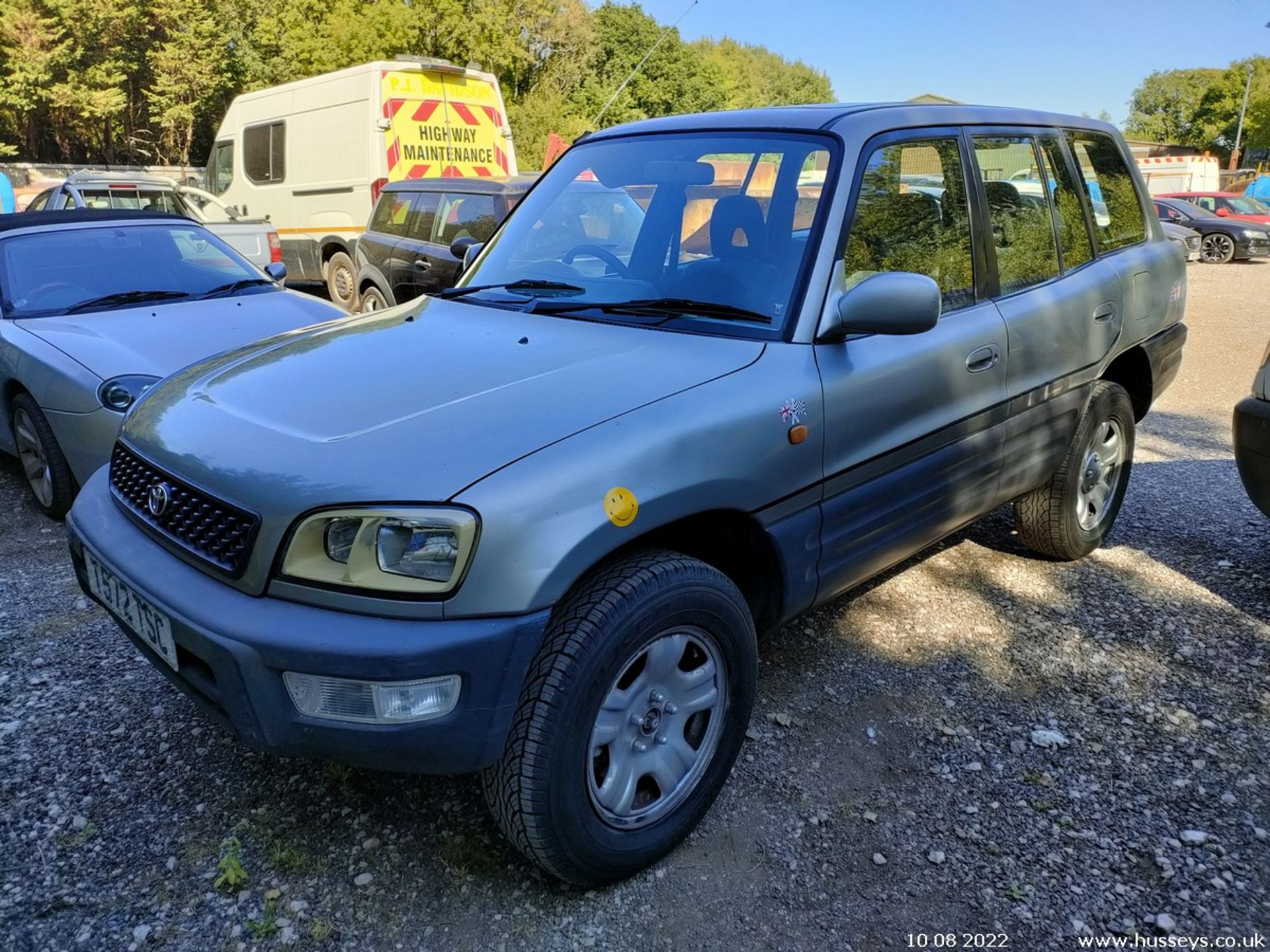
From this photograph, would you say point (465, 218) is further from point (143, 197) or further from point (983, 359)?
point (983, 359)

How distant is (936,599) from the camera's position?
3.94m

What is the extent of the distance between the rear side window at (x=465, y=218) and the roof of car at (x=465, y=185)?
9 centimetres

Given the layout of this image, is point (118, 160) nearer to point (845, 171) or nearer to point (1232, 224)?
point (1232, 224)

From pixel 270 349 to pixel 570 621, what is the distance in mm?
1533

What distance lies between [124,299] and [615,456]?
13.9 feet

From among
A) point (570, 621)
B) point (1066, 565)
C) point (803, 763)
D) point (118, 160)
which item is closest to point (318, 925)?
point (570, 621)

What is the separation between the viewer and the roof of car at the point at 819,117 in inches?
119

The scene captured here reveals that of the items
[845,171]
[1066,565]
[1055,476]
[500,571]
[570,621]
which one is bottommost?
[1066,565]

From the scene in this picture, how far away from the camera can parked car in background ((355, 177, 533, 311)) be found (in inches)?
332

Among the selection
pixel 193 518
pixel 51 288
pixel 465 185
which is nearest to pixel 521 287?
pixel 193 518

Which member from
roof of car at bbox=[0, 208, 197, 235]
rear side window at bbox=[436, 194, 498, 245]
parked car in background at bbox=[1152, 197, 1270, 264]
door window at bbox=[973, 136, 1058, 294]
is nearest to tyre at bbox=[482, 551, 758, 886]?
door window at bbox=[973, 136, 1058, 294]

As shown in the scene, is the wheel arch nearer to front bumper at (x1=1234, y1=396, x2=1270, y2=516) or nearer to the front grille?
front bumper at (x1=1234, y1=396, x2=1270, y2=516)

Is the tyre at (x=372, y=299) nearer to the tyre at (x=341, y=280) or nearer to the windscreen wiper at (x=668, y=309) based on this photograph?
the tyre at (x=341, y=280)

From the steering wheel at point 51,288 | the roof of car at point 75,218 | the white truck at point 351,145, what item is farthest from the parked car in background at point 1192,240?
the steering wheel at point 51,288
